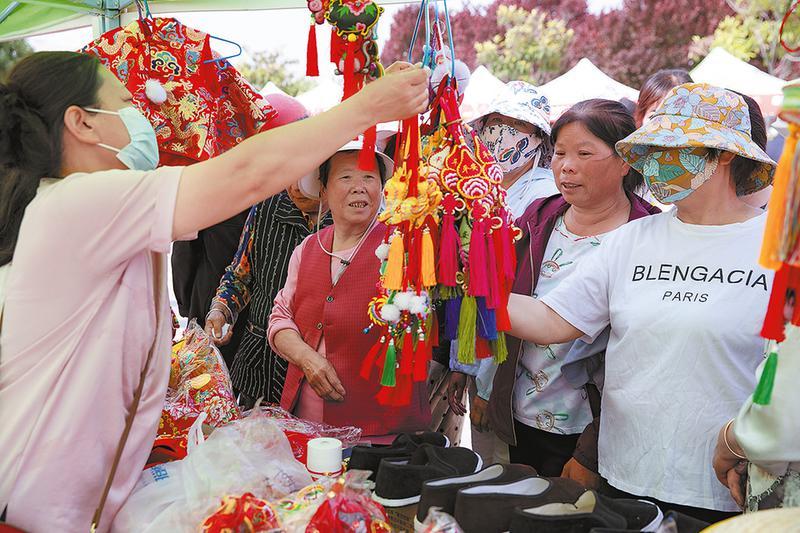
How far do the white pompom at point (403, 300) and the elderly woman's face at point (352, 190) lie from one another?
683mm

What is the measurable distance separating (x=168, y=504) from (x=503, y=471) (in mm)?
683

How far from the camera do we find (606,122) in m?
2.25

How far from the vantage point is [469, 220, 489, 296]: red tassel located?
5.32 ft

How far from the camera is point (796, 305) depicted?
1.13 meters

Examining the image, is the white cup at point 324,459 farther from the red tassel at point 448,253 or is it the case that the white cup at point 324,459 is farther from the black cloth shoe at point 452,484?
the red tassel at point 448,253

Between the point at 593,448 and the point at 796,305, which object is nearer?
the point at 796,305

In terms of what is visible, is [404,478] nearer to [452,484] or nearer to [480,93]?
[452,484]

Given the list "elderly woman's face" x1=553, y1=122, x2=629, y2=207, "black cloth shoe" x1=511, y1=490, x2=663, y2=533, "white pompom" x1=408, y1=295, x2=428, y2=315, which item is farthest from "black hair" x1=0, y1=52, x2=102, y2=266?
"elderly woman's face" x1=553, y1=122, x2=629, y2=207

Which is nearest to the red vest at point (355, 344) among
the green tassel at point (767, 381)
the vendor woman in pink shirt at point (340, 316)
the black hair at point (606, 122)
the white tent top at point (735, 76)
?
the vendor woman in pink shirt at point (340, 316)

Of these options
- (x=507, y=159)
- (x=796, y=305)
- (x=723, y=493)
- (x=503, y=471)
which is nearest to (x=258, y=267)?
(x=507, y=159)

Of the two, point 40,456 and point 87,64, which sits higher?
point 87,64

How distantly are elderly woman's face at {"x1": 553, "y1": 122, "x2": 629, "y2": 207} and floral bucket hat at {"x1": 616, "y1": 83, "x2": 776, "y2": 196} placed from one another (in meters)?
0.39

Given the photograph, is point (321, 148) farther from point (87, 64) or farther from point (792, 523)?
point (792, 523)

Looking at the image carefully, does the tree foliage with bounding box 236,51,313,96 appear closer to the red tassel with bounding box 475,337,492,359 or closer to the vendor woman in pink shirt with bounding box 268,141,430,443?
the vendor woman in pink shirt with bounding box 268,141,430,443
